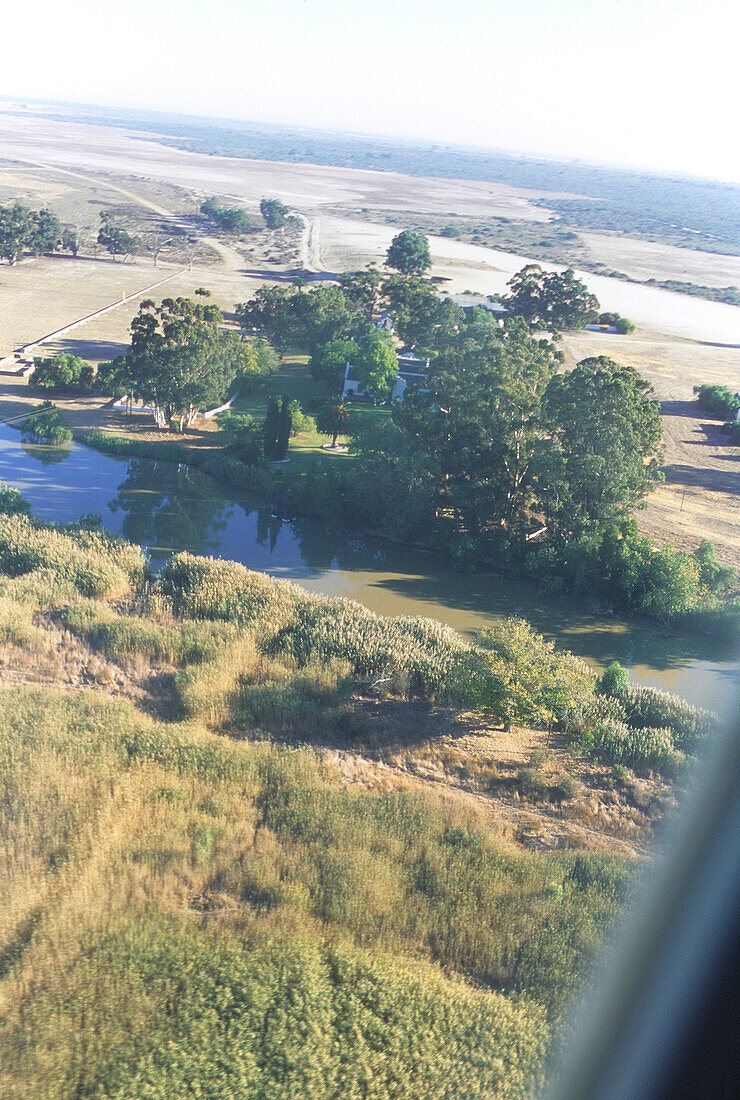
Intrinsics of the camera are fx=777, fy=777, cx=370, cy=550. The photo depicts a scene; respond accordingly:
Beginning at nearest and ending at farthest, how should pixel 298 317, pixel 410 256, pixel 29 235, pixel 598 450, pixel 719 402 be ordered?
pixel 598 450 → pixel 719 402 → pixel 298 317 → pixel 29 235 → pixel 410 256

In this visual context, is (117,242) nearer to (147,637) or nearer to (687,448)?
(687,448)

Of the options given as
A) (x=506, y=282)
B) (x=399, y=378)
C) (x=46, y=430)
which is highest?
(x=506, y=282)

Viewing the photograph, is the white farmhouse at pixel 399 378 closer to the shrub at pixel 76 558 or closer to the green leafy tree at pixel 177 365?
the green leafy tree at pixel 177 365

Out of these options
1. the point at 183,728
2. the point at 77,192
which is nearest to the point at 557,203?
the point at 77,192

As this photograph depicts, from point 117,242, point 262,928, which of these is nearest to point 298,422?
point 262,928

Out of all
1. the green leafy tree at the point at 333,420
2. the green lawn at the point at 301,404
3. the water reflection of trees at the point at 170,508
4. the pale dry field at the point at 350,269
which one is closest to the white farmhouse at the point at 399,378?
the green lawn at the point at 301,404

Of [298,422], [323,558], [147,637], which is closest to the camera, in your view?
[147,637]

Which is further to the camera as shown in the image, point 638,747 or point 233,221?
point 233,221
